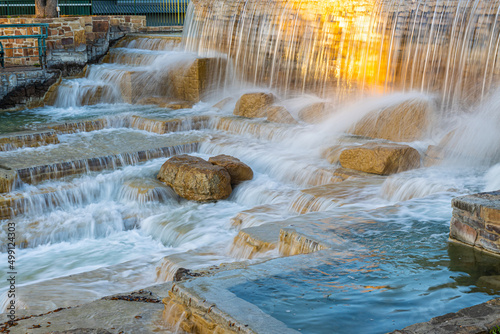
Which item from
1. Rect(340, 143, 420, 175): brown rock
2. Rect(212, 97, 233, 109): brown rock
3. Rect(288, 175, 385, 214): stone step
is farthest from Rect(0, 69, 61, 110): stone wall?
Rect(288, 175, 385, 214): stone step

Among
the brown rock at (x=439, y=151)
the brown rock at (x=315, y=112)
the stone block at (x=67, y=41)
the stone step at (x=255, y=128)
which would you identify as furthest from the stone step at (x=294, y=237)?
the stone block at (x=67, y=41)

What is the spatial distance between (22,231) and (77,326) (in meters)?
4.07

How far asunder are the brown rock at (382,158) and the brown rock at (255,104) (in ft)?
12.0

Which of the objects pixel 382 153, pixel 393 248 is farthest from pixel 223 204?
pixel 393 248

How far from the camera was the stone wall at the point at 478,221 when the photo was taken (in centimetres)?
484

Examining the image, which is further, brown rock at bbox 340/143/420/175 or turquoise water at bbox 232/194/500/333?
brown rock at bbox 340/143/420/175

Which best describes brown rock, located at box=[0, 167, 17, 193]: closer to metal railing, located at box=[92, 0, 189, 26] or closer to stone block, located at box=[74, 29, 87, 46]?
stone block, located at box=[74, 29, 87, 46]

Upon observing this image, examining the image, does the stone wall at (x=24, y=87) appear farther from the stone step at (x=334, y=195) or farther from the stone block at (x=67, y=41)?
the stone step at (x=334, y=195)

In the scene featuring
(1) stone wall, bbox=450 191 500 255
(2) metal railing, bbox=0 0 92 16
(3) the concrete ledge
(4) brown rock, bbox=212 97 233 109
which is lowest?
(4) brown rock, bbox=212 97 233 109

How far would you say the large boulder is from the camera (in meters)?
8.76

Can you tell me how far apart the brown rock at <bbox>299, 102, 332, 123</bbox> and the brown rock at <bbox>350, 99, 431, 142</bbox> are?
4.49 feet

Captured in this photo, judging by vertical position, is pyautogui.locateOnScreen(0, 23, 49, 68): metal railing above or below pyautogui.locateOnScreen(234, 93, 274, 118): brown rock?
above

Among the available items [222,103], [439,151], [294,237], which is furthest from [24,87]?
[294,237]

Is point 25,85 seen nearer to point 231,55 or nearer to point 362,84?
point 231,55
